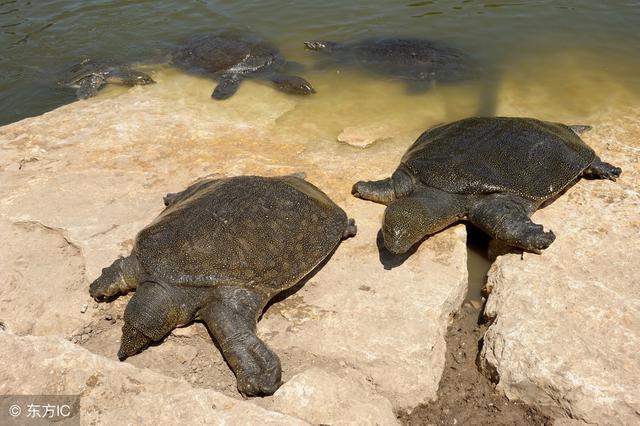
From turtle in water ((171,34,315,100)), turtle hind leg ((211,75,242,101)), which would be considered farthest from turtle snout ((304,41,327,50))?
turtle hind leg ((211,75,242,101))

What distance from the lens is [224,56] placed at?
8641mm

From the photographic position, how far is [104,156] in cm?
558

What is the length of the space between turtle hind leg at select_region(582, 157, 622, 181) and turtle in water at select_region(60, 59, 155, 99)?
243 inches

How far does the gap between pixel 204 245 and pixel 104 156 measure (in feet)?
8.65

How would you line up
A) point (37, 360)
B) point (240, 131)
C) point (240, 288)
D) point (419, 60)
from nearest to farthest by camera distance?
point (37, 360) → point (240, 288) → point (240, 131) → point (419, 60)

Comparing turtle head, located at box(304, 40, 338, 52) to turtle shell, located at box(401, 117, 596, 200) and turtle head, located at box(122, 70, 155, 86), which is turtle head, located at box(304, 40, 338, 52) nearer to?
turtle head, located at box(122, 70, 155, 86)

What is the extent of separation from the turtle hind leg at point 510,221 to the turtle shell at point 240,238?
1.28 meters

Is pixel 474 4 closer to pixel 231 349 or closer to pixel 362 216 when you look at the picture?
pixel 362 216

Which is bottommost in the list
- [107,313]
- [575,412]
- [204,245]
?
[107,313]

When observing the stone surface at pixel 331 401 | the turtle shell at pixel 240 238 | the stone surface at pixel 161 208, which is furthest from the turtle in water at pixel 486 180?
the stone surface at pixel 331 401

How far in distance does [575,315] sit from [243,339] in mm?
2272

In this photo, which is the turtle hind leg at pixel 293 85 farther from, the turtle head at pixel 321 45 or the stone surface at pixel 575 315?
the stone surface at pixel 575 315

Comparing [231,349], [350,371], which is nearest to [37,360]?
[231,349]

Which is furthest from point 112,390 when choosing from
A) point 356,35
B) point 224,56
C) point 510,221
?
point 356,35
